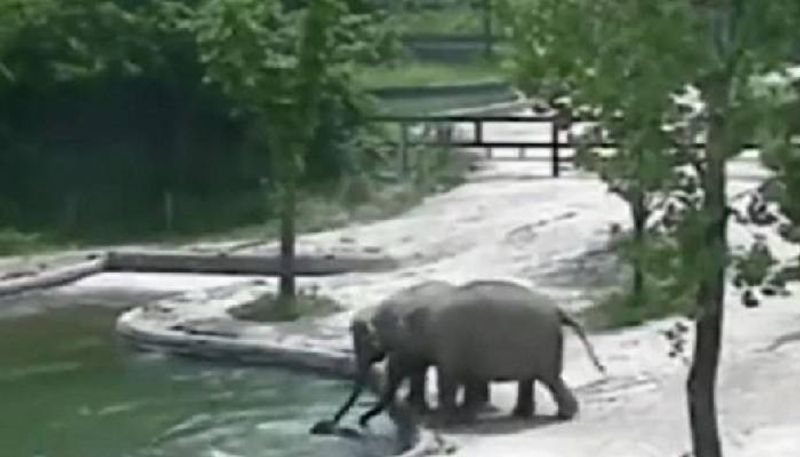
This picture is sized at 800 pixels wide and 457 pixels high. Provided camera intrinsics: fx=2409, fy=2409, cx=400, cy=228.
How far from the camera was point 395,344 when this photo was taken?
54.0 feet

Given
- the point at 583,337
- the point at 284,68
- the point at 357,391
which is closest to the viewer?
the point at 583,337

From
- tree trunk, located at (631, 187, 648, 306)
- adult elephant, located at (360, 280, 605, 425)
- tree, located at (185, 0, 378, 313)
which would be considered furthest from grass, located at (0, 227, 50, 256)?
adult elephant, located at (360, 280, 605, 425)

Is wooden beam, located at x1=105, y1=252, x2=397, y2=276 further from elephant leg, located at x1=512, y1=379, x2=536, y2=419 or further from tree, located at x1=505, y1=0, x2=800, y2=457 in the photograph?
tree, located at x1=505, y1=0, x2=800, y2=457

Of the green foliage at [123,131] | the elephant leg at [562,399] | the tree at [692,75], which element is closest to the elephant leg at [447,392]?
the elephant leg at [562,399]

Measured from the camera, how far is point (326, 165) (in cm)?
2955

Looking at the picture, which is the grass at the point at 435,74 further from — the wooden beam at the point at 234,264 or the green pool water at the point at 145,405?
the green pool water at the point at 145,405

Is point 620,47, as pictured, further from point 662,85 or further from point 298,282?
point 298,282

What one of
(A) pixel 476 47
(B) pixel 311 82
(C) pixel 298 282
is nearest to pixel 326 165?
(C) pixel 298 282

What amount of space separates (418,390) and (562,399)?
3.47 feet

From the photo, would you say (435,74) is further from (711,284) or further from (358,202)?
(711,284)

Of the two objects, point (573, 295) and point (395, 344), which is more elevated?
point (395, 344)

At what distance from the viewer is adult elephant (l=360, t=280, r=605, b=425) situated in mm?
15992

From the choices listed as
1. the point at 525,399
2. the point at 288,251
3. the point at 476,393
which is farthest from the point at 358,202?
the point at 525,399

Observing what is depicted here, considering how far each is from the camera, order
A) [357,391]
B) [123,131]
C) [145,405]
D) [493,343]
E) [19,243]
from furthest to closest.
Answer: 1. [123,131]
2. [19,243]
3. [145,405]
4. [357,391]
5. [493,343]
